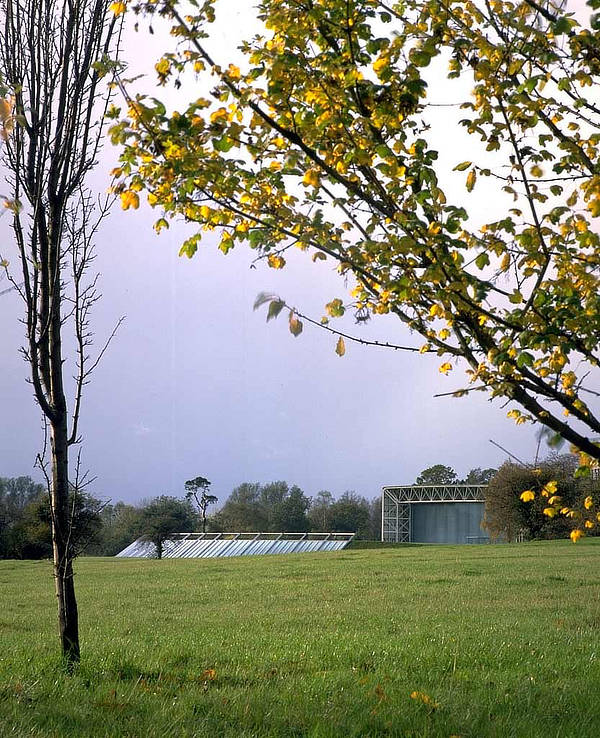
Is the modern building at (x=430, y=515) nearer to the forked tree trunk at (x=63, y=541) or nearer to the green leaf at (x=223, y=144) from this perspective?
the forked tree trunk at (x=63, y=541)

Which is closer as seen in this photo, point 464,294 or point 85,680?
point 464,294

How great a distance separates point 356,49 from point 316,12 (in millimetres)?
267

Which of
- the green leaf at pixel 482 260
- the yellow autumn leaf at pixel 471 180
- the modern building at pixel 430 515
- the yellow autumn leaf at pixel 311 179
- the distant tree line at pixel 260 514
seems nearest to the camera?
the yellow autumn leaf at pixel 311 179

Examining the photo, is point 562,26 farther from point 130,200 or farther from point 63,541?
point 63,541

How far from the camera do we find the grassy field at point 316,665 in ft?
15.4

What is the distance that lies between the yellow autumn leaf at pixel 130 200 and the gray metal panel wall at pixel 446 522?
59599 mm

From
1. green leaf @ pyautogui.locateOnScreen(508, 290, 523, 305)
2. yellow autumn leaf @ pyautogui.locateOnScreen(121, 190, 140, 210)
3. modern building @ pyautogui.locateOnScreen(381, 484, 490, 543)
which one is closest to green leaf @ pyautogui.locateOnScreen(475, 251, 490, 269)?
green leaf @ pyautogui.locateOnScreen(508, 290, 523, 305)

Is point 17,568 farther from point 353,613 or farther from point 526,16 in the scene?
point 526,16

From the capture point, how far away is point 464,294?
3.51 meters

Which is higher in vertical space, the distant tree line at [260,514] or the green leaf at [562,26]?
the green leaf at [562,26]

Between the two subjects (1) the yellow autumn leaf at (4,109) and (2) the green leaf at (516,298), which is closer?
(1) the yellow autumn leaf at (4,109)

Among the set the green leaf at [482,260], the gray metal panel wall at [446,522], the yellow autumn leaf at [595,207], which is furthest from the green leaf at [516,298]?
the gray metal panel wall at [446,522]

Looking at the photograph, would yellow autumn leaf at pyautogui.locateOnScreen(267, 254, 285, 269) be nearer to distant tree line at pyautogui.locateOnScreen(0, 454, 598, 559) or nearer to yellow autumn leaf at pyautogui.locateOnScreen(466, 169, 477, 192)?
yellow autumn leaf at pyautogui.locateOnScreen(466, 169, 477, 192)

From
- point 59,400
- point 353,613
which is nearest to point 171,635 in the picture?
point 353,613
